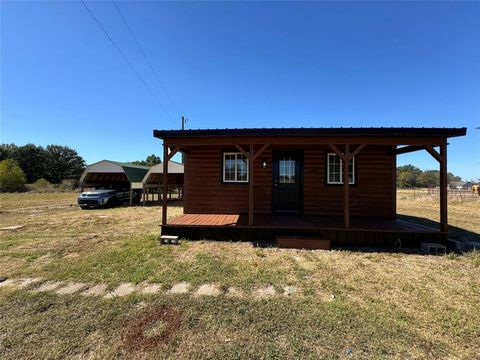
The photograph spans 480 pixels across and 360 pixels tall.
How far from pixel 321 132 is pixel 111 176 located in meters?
15.0

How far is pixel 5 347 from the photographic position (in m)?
2.11

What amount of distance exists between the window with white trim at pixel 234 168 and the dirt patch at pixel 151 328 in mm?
5174

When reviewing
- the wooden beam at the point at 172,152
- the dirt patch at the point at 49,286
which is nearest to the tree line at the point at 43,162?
the wooden beam at the point at 172,152

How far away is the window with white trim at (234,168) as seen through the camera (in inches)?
299

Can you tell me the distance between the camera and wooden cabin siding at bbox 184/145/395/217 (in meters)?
7.25

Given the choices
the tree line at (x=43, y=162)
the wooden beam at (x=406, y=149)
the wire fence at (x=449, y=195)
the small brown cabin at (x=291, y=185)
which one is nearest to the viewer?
the wooden beam at (x=406, y=149)

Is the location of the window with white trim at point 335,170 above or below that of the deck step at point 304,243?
above

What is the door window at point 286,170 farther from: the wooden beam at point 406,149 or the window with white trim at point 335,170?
the wooden beam at point 406,149

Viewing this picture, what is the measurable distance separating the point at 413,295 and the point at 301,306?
1564mm

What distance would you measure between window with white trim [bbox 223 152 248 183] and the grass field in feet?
10.4

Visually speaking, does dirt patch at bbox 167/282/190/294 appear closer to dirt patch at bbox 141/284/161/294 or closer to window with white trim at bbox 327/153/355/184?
dirt patch at bbox 141/284/161/294

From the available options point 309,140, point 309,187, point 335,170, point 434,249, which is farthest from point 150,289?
point 335,170

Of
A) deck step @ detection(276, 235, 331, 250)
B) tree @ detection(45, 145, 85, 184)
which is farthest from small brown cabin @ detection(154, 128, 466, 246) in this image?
tree @ detection(45, 145, 85, 184)

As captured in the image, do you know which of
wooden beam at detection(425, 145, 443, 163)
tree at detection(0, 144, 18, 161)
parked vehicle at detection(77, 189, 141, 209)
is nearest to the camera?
wooden beam at detection(425, 145, 443, 163)
